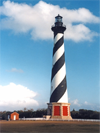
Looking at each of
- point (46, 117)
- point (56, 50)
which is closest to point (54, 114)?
point (46, 117)

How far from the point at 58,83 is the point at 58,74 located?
1.97m

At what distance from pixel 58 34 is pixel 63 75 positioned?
984 cm

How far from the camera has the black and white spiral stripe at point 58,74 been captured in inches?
1298

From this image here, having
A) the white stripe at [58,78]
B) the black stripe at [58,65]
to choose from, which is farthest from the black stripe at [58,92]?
the black stripe at [58,65]

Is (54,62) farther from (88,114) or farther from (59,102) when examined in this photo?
(88,114)

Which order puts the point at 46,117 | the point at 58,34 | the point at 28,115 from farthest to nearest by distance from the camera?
the point at 28,115 → the point at 58,34 → the point at 46,117

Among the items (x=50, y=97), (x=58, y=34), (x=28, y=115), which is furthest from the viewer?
(x=28, y=115)

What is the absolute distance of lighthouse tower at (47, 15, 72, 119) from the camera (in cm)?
3206

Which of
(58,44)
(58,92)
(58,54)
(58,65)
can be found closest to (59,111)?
(58,92)

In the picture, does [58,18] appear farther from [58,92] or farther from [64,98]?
[64,98]

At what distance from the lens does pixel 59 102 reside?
32312 millimetres

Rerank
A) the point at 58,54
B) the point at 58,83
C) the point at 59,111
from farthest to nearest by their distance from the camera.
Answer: the point at 58,54 → the point at 58,83 → the point at 59,111

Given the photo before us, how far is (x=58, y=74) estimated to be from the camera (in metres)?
33.9

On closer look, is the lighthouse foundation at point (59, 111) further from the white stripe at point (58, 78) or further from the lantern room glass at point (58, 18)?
the lantern room glass at point (58, 18)
